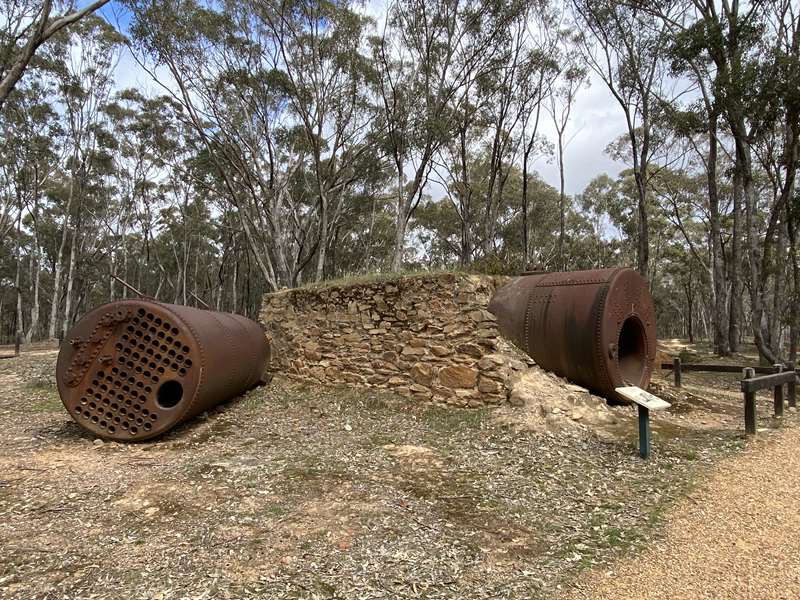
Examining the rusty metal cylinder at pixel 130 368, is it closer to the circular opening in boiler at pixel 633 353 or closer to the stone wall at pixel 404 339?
the stone wall at pixel 404 339

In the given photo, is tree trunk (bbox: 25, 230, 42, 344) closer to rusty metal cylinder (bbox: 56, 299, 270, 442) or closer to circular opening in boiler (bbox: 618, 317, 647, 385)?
rusty metal cylinder (bbox: 56, 299, 270, 442)


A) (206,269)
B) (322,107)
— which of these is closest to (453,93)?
(322,107)

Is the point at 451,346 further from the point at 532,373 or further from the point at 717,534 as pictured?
the point at 717,534

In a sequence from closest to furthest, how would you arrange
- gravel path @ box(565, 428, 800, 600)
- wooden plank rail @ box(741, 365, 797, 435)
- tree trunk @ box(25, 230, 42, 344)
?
gravel path @ box(565, 428, 800, 600)
wooden plank rail @ box(741, 365, 797, 435)
tree trunk @ box(25, 230, 42, 344)

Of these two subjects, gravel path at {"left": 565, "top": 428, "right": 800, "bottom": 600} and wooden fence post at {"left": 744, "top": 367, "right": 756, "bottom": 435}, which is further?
wooden fence post at {"left": 744, "top": 367, "right": 756, "bottom": 435}

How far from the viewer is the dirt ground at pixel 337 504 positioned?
9.28ft

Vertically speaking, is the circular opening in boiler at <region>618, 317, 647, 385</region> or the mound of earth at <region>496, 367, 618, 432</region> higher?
the circular opening in boiler at <region>618, 317, 647, 385</region>

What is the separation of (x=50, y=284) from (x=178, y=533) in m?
42.9

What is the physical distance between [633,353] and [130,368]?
7165 millimetres

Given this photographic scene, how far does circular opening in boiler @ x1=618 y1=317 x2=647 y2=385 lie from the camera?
275 inches

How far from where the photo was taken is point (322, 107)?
1514 centimetres

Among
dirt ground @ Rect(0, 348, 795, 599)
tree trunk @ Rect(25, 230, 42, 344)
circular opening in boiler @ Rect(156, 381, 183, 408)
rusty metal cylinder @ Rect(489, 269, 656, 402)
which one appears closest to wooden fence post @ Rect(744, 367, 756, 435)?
dirt ground @ Rect(0, 348, 795, 599)

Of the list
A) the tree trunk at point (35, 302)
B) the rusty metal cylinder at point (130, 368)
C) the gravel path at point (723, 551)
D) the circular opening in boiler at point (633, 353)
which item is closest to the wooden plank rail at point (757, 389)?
the circular opening in boiler at point (633, 353)

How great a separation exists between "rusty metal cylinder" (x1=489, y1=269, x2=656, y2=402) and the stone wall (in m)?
0.30
